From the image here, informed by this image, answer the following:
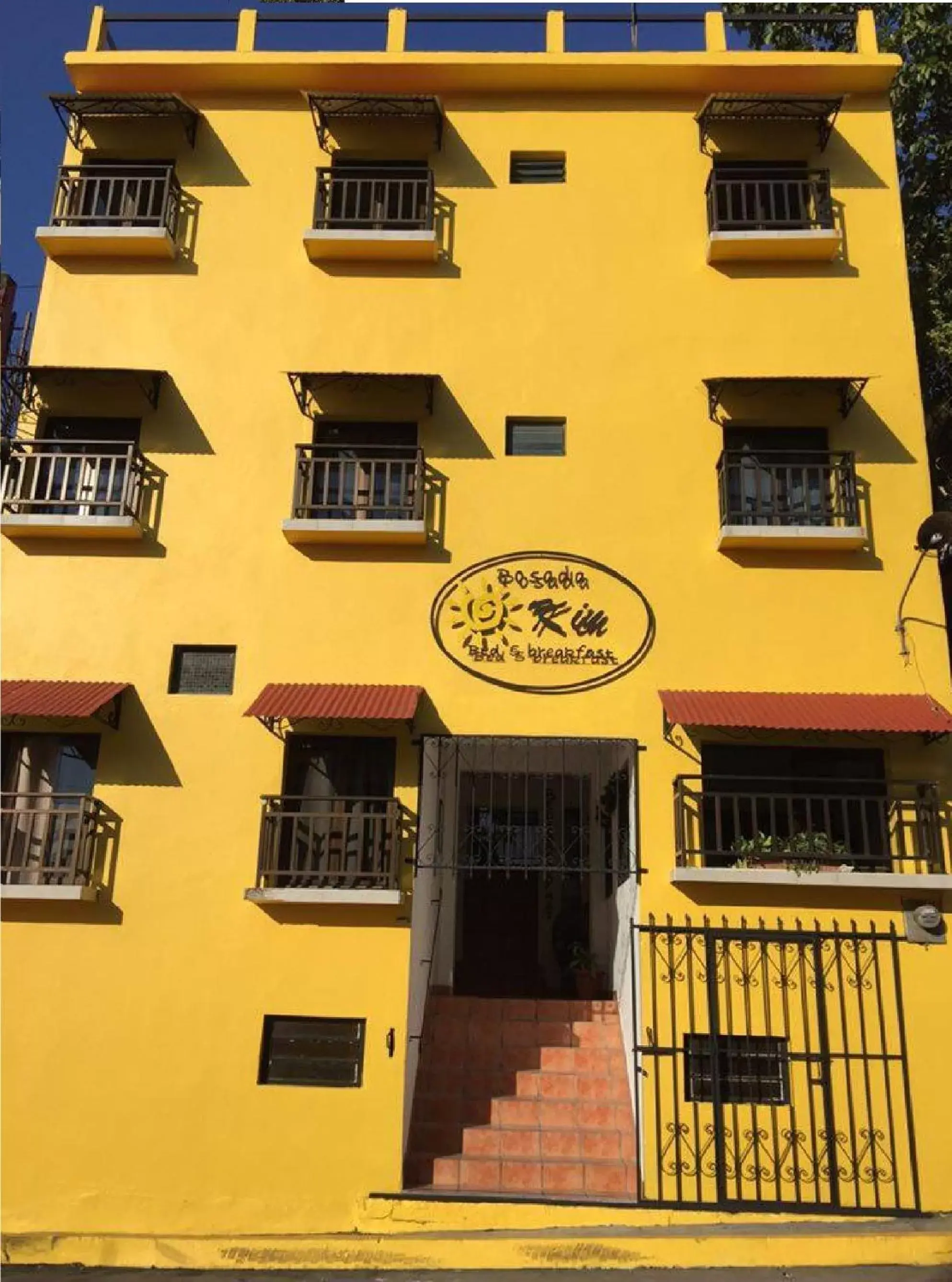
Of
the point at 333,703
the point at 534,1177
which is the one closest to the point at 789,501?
the point at 333,703

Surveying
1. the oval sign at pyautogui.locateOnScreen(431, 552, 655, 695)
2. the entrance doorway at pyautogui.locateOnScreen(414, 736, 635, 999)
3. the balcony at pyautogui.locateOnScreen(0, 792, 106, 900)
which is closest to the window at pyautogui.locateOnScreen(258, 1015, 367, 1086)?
the entrance doorway at pyautogui.locateOnScreen(414, 736, 635, 999)

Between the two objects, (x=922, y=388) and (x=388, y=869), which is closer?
(x=388, y=869)

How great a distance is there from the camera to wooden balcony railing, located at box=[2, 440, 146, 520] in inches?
456

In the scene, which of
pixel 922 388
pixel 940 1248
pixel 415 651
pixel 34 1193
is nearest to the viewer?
pixel 940 1248

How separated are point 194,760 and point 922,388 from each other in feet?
39.7

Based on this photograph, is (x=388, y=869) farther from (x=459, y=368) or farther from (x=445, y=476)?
A: (x=459, y=368)

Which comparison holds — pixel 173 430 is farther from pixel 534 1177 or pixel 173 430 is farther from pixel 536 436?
pixel 534 1177

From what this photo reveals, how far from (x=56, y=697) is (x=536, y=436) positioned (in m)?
6.38

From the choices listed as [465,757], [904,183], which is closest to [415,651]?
[465,757]

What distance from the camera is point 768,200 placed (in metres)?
12.9

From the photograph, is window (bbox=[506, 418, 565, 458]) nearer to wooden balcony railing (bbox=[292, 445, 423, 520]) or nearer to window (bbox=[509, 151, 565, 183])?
wooden balcony railing (bbox=[292, 445, 423, 520])

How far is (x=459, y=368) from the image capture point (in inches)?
482

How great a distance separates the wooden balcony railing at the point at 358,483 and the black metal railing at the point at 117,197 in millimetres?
3923

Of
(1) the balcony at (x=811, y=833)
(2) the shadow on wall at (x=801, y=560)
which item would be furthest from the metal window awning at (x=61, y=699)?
(2) the shadow on wall at (x=801, y=560)
